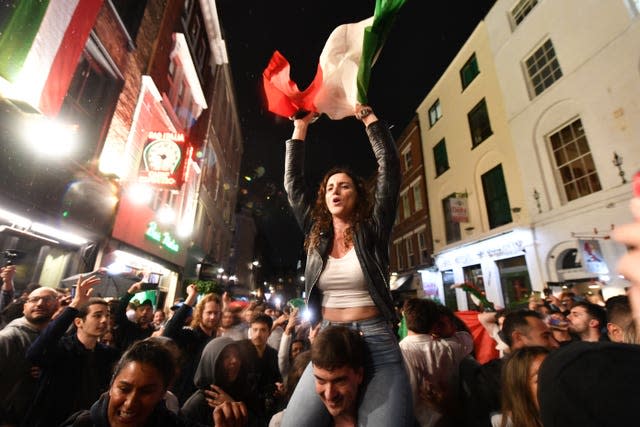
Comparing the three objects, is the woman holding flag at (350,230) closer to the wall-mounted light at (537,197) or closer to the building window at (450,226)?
the wall-mounted light at (537,197)

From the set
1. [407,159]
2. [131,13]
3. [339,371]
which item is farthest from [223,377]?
[407,159]

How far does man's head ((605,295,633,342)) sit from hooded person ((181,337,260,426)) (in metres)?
4.36

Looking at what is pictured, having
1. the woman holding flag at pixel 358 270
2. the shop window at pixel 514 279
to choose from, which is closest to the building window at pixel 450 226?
the shop window at pixel 514 279

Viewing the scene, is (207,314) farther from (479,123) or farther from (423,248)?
(423,248)

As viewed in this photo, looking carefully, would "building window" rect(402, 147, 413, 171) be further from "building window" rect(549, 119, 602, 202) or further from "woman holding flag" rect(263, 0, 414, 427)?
"woman holding flag" rect(263, 0, 414, 427)

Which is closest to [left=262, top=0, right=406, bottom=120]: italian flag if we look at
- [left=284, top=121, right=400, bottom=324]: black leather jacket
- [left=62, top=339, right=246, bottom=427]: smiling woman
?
[left=284, top=121, right=400, bottom=324]: black leather jacket

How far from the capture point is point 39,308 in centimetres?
382

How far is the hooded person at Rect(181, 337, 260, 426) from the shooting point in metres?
3.07

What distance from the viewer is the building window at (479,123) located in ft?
50.8

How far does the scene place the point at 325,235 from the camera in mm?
2238

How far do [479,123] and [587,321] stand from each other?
46.0ft

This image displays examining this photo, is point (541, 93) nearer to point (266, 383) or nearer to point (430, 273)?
point (430, 273)

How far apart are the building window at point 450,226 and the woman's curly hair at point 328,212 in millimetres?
16391

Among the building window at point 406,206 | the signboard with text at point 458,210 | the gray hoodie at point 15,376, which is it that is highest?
the building window at point 406,206
